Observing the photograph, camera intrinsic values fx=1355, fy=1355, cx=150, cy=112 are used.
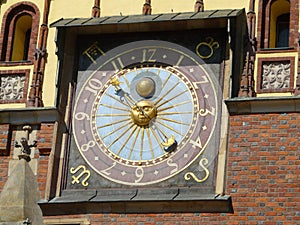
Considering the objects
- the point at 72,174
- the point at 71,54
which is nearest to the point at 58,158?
the point at 72,174

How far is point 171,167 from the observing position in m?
17.4

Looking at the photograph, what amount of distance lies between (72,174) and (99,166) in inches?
14.7

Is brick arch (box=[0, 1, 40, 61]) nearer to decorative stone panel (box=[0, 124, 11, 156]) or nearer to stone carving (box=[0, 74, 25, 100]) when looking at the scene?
stone carving (box=[0, 74, 25, 100])

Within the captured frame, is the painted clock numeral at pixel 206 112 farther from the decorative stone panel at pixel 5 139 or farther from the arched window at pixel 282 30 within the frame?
the decorative stone panel at pixel 5 139

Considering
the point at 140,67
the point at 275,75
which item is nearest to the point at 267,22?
the point at 275,75

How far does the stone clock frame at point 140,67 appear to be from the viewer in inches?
675

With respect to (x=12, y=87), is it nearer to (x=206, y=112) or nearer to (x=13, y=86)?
(x=13, y=86)

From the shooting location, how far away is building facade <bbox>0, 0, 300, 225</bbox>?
55.8 ft

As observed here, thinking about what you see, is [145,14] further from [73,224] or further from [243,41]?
[73,224]

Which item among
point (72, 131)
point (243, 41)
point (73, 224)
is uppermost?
point (243, 41)

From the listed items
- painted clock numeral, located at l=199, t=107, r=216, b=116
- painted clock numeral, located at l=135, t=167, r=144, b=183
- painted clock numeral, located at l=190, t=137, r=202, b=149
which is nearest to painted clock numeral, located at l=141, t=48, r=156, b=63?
painted clock numeral, located at l=199, t=107, r=216, b=116

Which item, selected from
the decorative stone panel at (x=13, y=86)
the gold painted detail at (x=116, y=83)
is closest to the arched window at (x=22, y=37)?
the decorative stone panel at (x=13, y=86)

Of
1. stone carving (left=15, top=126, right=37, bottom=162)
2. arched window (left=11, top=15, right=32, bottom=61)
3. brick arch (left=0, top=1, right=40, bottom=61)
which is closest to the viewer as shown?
stone carving (left=15, top=126, right=37, bottom=162)

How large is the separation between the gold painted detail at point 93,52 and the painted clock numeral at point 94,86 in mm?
289
